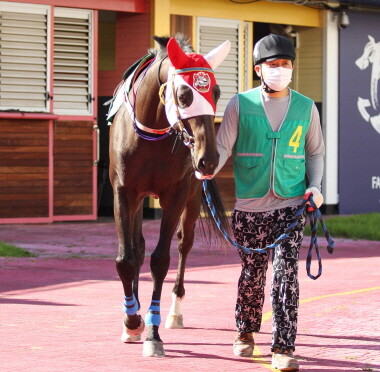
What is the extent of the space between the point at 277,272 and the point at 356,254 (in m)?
8.80

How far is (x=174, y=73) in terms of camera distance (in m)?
7.64

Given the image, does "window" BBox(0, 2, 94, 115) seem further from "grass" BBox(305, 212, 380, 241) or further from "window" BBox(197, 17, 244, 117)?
"grass" BBox(305, 212, 380, 241)

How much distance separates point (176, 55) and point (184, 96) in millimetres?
284

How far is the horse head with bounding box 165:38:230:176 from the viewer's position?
7.25 meters

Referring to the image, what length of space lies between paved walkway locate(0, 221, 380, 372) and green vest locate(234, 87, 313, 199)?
3.71 ft

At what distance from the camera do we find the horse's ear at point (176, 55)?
7.52m

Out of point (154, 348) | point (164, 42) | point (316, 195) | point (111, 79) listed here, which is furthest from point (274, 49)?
point (111, 79)

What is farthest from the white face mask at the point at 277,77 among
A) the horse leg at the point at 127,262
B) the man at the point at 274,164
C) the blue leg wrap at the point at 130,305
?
the blue leg wrap at the point at 130,305

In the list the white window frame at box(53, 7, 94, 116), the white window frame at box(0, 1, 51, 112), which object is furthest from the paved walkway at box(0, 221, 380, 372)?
the white window frame at box(53, 7, 94, 116)

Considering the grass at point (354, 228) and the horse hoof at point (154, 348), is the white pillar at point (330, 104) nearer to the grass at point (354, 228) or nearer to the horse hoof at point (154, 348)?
the grass at point (354, 228)

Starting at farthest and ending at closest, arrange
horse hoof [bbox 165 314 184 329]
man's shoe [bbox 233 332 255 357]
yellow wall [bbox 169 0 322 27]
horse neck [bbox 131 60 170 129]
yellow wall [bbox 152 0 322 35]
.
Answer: yellow wall [bbox 169 0 322 27], yellow wall [bbox 152 0 322 35], horse hoof [bbox 165 314 184 329], horse neck [bbox 131 60 170 129], man's shoe [bbox 233 332 255 357]

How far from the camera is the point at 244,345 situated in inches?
303

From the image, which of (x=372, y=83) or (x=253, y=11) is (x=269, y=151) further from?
(x=372, y=83)

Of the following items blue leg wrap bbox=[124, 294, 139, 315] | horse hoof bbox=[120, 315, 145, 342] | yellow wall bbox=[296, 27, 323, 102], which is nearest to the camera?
horse hoof bbox=[120, 315, 145, 342]
